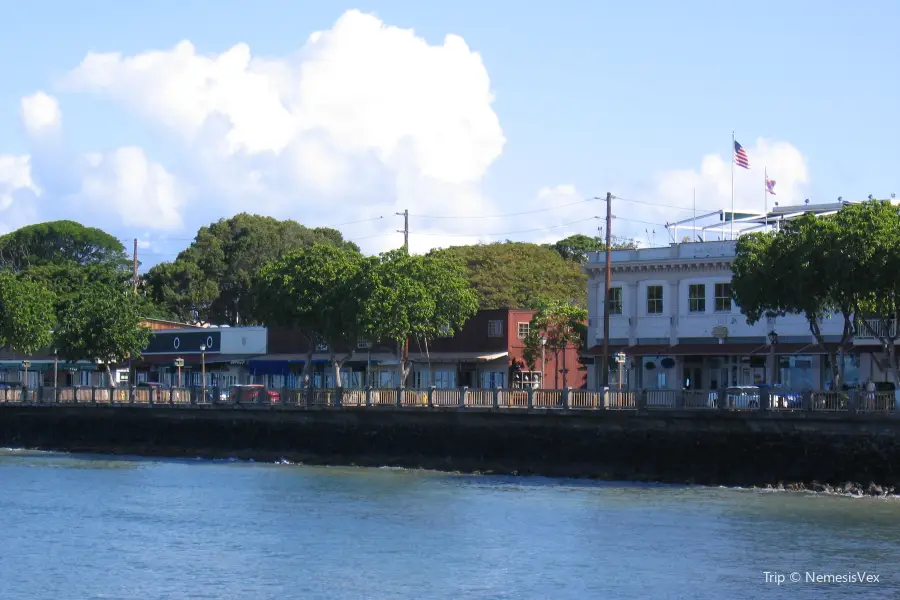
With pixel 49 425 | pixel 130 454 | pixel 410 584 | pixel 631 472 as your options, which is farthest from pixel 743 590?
pixel 49 425

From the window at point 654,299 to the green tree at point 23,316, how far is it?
38486 millimetres

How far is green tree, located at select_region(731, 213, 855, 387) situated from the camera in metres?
51.6

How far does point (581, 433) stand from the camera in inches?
2190

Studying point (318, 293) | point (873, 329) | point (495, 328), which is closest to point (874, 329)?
point (873, 329)

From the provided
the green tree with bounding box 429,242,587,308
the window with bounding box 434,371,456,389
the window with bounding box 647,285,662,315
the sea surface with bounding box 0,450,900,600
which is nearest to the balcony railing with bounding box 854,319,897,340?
the window with bounding box 647,285,662,315

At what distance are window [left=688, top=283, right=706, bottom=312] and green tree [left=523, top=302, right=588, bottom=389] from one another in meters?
8.55

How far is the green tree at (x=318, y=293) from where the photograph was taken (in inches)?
2726

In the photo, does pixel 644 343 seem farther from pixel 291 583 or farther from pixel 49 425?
pixel 291 583

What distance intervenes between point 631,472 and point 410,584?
22.7 m

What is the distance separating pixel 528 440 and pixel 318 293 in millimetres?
18020

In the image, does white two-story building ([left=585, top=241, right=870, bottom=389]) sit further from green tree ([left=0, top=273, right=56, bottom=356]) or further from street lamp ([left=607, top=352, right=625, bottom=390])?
green tree ([left=0, top=273, right=56, bottom=356])

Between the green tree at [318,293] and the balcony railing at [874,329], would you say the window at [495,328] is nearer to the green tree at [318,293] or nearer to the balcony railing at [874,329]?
the green tree at [318,293]

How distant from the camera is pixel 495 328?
79688 millimetres

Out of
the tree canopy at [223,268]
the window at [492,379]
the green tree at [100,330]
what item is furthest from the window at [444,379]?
the tree canopy at [223,268]
